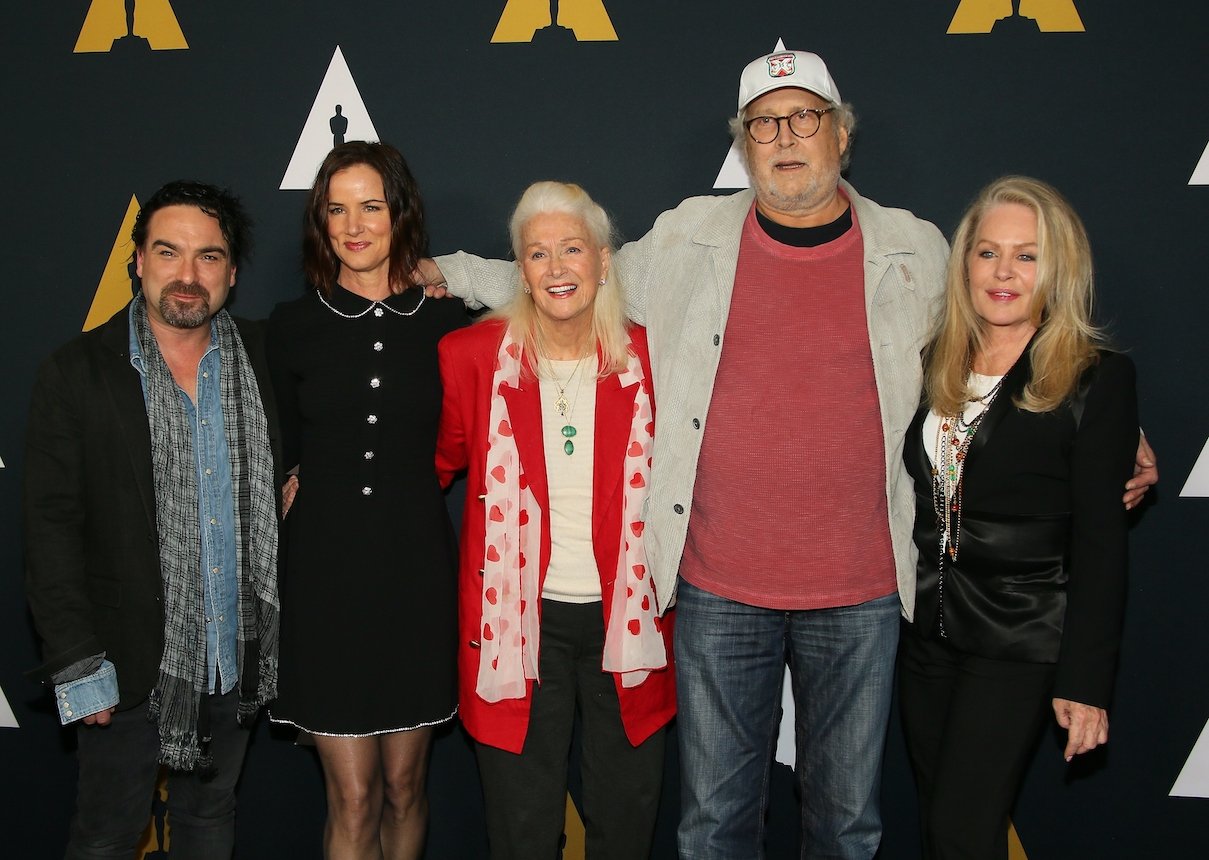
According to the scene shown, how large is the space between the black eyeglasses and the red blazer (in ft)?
1.74

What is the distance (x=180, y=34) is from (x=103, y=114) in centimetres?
32

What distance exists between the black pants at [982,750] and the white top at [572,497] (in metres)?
0.78

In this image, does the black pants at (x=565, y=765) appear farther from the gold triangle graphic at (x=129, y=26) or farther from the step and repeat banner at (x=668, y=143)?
the gold triangle graphic at (x=129, y=26)

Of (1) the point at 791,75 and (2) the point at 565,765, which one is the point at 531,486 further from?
(1) the point at 791,75

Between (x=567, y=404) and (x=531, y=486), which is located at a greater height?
(x=567, y=404)

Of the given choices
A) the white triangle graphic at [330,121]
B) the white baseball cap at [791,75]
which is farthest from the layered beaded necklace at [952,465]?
the white triangle graphic at [330,121]

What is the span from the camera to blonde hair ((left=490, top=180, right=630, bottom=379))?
7.29 feet

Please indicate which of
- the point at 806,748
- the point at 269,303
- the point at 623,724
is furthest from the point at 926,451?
the point at 269,303

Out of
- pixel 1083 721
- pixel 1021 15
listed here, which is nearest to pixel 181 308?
pixel 1083 721

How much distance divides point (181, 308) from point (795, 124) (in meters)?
1.47

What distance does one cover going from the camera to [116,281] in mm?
2830

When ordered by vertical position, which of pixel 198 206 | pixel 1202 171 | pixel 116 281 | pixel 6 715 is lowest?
pixel 6 715

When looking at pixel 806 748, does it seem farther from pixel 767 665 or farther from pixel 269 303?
pixel 269 303

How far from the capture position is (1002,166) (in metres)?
2.62
